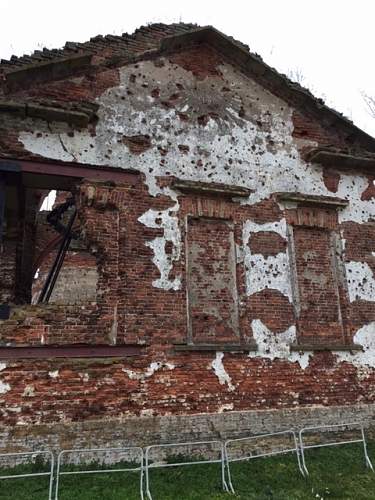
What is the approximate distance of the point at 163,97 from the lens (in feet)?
31.6

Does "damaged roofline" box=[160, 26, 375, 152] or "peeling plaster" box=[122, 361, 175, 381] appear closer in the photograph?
"peeling plaster" box=[122, 361, 175, 381]

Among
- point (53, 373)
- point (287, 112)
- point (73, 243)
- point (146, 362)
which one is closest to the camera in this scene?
point (53, 373)

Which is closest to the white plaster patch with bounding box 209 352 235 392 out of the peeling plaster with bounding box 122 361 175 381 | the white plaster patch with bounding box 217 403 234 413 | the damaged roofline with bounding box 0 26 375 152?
the white plaster patch with bounding box 217 403 234 413

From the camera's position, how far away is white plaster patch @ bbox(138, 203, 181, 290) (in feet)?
28.0

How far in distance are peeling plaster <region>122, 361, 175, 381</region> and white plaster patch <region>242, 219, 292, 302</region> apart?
2047 millimetres

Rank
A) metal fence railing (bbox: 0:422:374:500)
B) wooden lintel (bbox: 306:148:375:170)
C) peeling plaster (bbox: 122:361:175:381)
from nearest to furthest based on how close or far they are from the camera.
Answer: metal fence railing (bbox: 0:422:374:500) < peeling plaster (bbox: 122:361:175:381) < wooden lintel (bbox: 306:148:375:170)

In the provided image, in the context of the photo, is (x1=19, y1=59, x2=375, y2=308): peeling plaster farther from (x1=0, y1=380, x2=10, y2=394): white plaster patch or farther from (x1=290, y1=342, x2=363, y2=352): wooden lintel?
(x1=0, y1=380, x2=10, y2=394): white plaster patch

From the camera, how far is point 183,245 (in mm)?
8852

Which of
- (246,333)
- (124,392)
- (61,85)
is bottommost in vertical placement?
(124,392)

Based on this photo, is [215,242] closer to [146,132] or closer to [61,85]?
[146,132]

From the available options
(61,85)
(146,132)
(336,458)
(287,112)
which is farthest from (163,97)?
(336,458)

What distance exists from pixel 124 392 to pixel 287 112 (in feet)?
22.2

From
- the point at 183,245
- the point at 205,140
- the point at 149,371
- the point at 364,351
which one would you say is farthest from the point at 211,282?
the point at 364,351

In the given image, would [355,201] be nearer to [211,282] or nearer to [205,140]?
[205,140]
